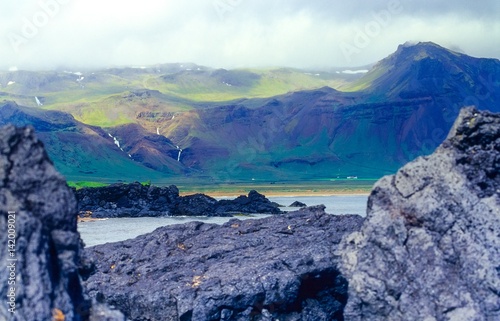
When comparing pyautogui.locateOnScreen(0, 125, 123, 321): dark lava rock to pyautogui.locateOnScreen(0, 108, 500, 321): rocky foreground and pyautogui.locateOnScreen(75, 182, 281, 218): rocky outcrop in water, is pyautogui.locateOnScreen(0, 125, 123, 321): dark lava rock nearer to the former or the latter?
pyautogui.locateOnScreen(0, 108, 500, 321): rocky foreground

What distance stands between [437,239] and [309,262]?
412 cm

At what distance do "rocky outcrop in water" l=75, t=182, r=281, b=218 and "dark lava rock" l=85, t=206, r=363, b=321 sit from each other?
5603 cm

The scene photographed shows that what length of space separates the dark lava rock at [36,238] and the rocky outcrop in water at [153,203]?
65152 millimetres

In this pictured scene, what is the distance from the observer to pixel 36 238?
13.0m

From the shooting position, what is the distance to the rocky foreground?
13320mm

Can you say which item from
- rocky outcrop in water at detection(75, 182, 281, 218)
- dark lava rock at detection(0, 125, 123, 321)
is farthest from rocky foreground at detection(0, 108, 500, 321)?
rocky outcrop in water at detection(75, 182, 281, 218)

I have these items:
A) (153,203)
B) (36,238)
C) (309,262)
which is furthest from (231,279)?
(153,203)

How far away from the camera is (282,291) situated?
764 inches

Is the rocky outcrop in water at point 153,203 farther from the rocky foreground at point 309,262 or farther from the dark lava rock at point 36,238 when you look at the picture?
the dark lava rock at point 36,238

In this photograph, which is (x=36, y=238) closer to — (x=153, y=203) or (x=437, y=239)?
(x=437, y=239)

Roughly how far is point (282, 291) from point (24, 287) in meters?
8.07

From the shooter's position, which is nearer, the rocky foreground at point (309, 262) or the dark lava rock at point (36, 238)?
the dark lava rock at point (36, 238)

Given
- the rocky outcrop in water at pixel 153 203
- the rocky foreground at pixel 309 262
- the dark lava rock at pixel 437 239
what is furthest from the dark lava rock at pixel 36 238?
the rocky outcrop in water at pixel 153 203

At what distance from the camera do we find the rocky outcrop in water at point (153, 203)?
80.2 meters
